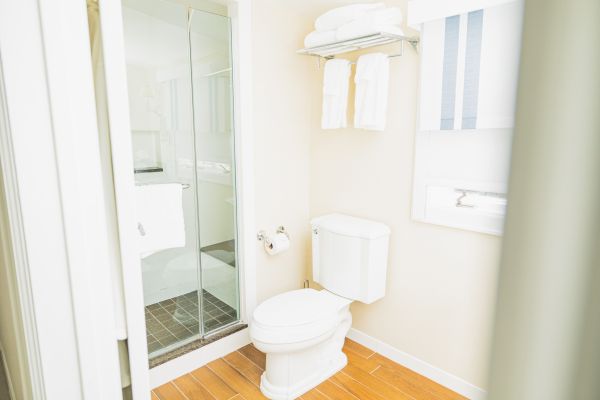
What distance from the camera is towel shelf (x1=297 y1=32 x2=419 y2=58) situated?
1837mm

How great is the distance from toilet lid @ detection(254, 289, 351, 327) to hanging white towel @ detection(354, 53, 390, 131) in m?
1.01

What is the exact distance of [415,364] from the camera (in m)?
2.12

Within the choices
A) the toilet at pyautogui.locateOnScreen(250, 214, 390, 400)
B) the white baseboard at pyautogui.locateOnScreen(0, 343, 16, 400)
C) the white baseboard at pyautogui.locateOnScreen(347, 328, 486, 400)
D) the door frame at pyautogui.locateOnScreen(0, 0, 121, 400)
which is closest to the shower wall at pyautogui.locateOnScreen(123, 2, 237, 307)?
the toilet at pyautogui.locateOnScreen(250, 214, 390, 400)

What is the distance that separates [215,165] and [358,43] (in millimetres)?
1073

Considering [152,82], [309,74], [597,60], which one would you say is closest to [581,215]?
[597,60]

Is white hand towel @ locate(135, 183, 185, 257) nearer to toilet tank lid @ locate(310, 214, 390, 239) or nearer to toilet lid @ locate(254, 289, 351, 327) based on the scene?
toilet lid @ locate(254, 289, 351, 327)

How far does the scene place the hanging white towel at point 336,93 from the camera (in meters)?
2.10

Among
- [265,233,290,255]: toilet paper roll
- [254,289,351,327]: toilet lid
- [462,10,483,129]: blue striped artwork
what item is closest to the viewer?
[462,10,483,129]: blue striped artwork

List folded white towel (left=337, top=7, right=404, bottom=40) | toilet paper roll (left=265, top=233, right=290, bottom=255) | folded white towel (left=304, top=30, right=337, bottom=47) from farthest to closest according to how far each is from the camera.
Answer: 1. toilet paper roll (left=265, top=233, right=290, bottom=255)
2. folded white towel (left=304, top=30, right=337, bottom=47)
3. folded white towel (left=337, top=7, right=404, bottom=40)

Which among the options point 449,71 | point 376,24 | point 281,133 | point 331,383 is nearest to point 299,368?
point 331,383

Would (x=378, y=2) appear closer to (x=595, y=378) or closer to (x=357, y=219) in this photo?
(x=357, y=219)

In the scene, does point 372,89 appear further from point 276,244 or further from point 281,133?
point 276,244

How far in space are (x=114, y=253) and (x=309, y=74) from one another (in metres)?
1.86

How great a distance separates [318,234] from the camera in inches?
89.3
